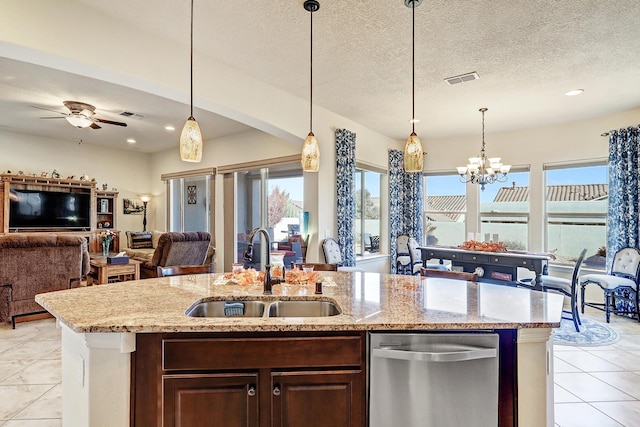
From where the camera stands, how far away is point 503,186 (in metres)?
6.41

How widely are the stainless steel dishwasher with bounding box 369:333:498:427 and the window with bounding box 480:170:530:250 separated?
547 centimetres

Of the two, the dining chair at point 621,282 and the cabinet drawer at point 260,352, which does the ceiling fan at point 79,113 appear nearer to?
the cabinet drawer at point 260,352

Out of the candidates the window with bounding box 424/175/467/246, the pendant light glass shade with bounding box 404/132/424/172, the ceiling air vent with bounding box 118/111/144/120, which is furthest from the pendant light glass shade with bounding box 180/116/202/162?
the window with bounding box 424/175/467/246

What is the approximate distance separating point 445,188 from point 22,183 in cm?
854

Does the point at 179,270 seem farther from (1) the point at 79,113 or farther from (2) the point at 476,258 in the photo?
(2) the point at 476,258

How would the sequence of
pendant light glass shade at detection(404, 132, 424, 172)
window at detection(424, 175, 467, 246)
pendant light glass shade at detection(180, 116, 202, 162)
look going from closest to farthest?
1. pendant light glass shade at detection(180, 116, 202, 162)
2. pendant light glass shade at detection(404, 132, 424, 172)
3. window at detection(424, 175, 467, 246)

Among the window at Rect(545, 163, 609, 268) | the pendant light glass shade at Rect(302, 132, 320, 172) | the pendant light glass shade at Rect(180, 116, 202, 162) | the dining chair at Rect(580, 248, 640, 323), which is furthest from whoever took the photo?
the window at Rect(545, 163, 609, 268)

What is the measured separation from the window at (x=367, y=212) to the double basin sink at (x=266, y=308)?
430cm

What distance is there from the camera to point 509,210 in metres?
6.32

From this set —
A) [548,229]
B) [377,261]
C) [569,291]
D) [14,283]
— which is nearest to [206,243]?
[14,283]

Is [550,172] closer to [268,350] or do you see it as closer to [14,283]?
[268,350]

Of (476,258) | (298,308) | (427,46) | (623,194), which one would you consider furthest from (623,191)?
(298,308)

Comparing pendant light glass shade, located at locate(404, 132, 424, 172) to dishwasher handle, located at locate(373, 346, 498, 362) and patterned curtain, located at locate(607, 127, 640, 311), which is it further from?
patterned curtain, located at locate(607, 127, 640, 311)

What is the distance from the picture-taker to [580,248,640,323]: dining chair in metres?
4.43
